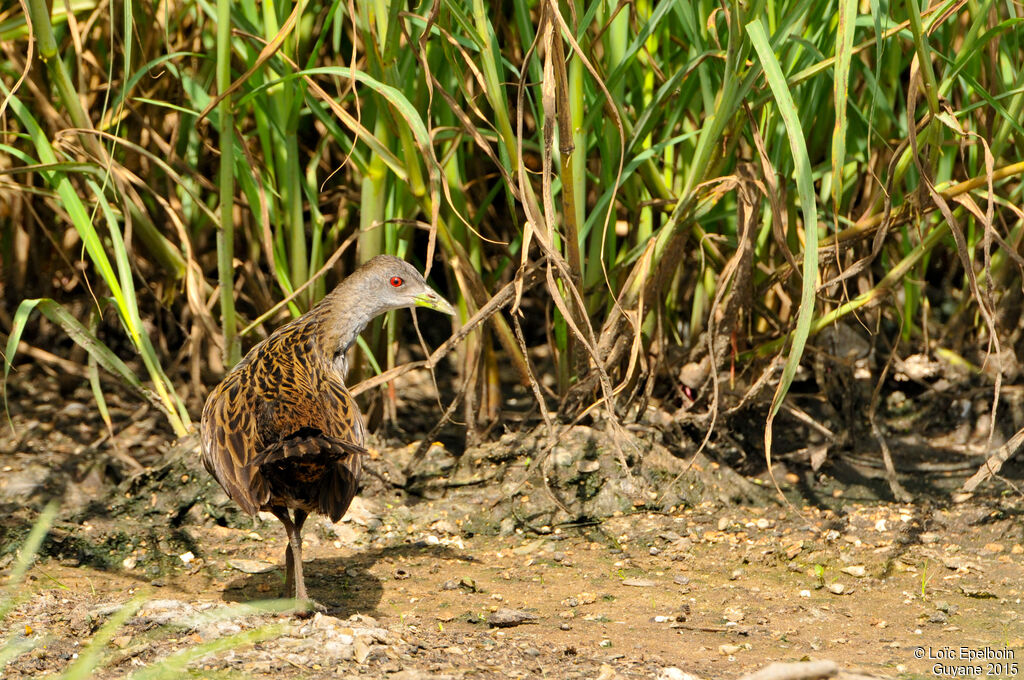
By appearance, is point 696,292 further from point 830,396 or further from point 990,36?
point 990,36

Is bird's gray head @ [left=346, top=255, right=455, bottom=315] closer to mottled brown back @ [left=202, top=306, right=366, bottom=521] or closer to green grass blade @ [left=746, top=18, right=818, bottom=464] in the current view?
mottled brown back @ [left=202, top=306, right=366, bottom=521]

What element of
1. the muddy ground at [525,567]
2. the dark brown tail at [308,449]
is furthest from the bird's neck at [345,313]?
the dark brown tail at [308,449]

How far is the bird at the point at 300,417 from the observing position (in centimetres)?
313

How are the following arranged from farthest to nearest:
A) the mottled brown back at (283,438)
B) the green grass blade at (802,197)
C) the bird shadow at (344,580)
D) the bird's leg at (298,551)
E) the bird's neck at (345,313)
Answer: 1. the bird's neck at (345,313)
2. the bird shadow at (344,580)
3. the bird's leg at (298,551)
4. the mottled brown back at (283,438)
5. the green grass blade at (802,197)

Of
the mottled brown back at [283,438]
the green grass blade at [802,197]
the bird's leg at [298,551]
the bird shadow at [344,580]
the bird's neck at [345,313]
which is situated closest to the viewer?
the green grass blade at [802,197]

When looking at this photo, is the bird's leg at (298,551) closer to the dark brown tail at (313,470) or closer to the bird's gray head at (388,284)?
the dark brown tail at (313,470)

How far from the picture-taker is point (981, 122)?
13.9ft

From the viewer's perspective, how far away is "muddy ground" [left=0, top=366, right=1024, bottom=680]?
2959 millimetres

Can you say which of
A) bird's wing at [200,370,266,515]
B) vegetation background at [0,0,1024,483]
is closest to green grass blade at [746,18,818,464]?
vegetation background at [0,0,1024,483]

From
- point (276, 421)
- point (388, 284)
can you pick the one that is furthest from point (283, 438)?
point (388, 284)

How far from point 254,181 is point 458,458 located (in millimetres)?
1299

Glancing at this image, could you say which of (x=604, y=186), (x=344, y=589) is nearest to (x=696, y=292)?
(x=604, y=186)

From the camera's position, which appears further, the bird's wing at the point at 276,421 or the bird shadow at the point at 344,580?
the bird shadow at the point at 344,580

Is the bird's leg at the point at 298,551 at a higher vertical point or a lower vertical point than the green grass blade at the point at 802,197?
lower
